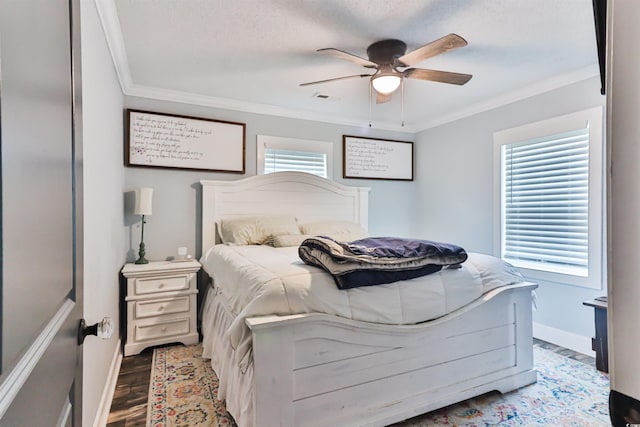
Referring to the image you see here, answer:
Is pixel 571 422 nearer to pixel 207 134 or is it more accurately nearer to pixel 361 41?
pixel 361 41

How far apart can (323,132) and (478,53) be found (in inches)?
79.0

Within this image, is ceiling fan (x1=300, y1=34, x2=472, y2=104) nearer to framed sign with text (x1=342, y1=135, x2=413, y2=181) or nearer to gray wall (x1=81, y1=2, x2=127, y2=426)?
gray wall (x1=81, y1=2, x2=127, y2=426)

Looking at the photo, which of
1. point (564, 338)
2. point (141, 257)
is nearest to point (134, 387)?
A: point (141, 257)

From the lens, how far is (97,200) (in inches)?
68.3

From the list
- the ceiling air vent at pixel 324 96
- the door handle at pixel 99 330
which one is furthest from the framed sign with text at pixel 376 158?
the door handle at pixel 99 330

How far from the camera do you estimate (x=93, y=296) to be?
1605 mm

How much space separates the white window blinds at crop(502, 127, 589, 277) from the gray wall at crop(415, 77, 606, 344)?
19 centimetres

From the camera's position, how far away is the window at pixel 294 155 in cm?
383

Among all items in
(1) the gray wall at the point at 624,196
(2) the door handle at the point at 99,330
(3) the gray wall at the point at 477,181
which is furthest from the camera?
(3) the gray wall at the point at 477,181

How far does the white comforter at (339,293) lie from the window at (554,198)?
1012mm

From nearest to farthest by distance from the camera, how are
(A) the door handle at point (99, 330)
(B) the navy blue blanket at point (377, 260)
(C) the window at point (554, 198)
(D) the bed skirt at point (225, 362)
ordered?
(A) the door handle at point (99, 330) → (D) the bed skirt at point (225, 362) → (B) the navy blue blanket at point (377, 260) → (C) the window at point (554, 198)

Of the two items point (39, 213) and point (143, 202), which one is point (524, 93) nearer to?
point (143, 202)

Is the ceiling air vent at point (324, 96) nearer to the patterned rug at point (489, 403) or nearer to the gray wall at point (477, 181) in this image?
the gray wall at point (477, 181)

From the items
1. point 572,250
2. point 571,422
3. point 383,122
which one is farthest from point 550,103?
point 571,422
